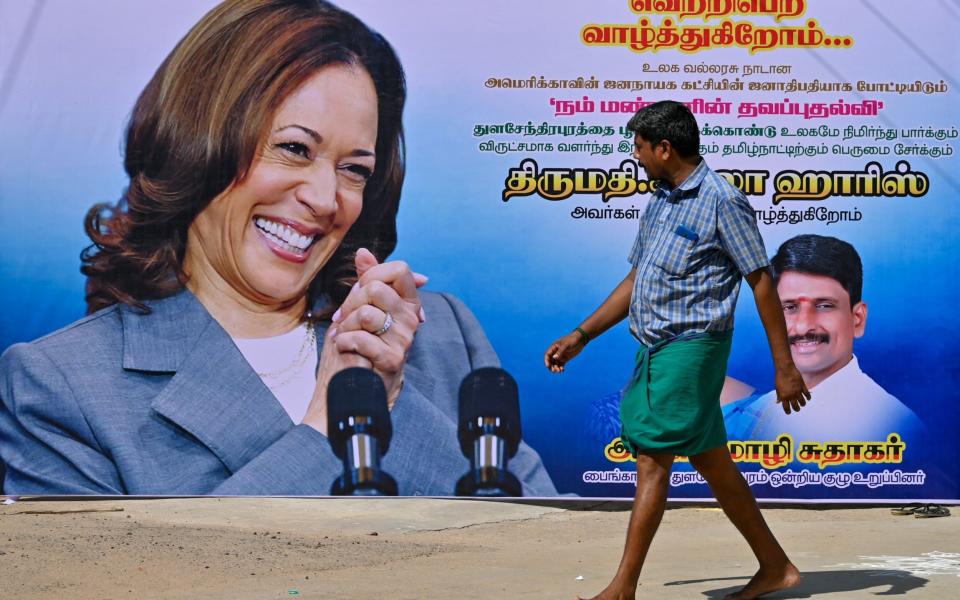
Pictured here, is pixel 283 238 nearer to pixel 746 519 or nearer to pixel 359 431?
pixel 359 431

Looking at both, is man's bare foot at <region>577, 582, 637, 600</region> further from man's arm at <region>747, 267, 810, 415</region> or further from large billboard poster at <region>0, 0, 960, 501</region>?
large billboard poster at <region>0, 0, 960, 501</region>

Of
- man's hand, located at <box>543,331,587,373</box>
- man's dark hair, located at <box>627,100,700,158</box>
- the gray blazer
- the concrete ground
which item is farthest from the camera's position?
the gray blazer

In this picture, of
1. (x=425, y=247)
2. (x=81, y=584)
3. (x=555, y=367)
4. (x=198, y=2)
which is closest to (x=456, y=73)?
(x=425, y=247)

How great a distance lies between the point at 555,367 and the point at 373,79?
9.57ft

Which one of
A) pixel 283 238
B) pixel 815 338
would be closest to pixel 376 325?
pixel 283 238

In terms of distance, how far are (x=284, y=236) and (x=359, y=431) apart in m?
1.10

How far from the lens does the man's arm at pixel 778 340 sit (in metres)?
4.36

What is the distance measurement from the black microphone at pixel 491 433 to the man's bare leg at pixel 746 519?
2.55 m

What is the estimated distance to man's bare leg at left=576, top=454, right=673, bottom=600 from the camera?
170 inches

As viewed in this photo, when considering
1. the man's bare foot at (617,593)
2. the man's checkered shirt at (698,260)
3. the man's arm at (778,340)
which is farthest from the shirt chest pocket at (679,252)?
the man's bare foot at (617,593)

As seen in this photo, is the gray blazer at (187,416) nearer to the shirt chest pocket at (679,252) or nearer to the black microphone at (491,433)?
the black microphone at (491,433)

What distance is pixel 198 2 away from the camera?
7.07 meters

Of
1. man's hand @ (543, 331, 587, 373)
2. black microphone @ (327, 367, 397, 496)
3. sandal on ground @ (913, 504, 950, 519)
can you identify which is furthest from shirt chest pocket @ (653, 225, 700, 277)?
sandal on ground @ (913, 504, 950, 519)

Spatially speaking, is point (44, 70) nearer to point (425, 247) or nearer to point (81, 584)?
point (425, 247)
